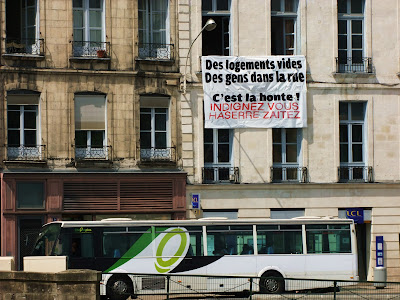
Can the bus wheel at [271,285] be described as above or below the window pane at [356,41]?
below

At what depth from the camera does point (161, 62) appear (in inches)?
1511

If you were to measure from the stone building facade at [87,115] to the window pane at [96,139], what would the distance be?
1.4 inches

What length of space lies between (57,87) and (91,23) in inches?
106

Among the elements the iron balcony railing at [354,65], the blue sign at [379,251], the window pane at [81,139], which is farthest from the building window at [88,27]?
the blue sign at [379,251]

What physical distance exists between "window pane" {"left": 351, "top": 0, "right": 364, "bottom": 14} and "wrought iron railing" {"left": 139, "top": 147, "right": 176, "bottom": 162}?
890 centimetres

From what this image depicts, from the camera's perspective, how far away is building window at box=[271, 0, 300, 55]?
39.6m

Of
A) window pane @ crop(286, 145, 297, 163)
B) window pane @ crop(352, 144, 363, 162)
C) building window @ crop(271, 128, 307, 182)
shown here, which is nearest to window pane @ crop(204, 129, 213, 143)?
building window @ crop(271, 128, 307, 182)

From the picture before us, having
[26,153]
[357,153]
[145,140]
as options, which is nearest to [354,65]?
[357,153]

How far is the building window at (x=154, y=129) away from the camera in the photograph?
3834 centimetres

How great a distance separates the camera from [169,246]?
33.4 metres

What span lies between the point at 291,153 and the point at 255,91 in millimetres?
2761

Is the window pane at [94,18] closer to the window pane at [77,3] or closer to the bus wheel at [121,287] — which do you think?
the window pane at [77,3]

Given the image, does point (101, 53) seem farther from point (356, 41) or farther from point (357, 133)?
point (357, 133)

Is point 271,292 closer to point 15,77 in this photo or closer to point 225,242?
point 225,242
